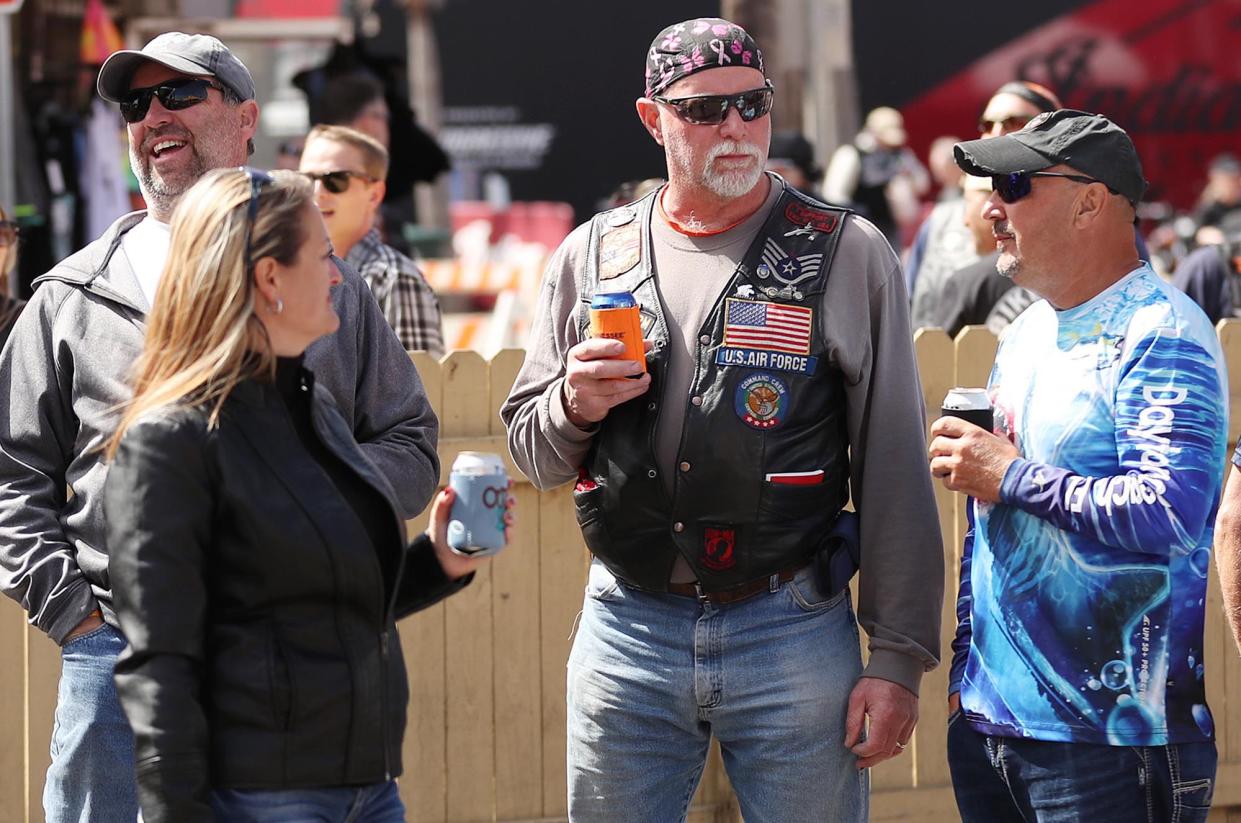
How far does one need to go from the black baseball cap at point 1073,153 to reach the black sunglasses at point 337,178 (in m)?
2.84

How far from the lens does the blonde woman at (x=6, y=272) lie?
4.68m

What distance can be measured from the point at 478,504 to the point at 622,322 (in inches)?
24.7

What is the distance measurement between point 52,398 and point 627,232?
4.07 ft

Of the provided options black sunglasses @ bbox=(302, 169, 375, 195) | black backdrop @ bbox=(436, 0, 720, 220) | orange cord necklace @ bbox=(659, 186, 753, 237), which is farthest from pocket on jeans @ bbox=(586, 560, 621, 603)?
black backdrop @ bbox=(436, 0, 720, 220)

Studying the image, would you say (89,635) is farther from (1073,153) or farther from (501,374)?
(1073,153)

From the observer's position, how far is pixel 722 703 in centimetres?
332

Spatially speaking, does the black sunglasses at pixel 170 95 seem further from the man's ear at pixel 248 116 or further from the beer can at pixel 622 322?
the beer can at pixel 622 322

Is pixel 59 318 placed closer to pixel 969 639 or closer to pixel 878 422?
pixel 878 422

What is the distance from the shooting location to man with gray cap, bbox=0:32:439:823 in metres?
3.28

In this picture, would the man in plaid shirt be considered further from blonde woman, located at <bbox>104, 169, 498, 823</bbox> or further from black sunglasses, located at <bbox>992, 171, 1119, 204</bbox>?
blonde woman, located at <bbox>104, 169, 498, 823</bbox>

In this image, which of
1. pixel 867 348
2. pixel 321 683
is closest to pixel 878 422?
pixel 867 348

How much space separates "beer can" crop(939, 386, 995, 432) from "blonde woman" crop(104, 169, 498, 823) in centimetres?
124

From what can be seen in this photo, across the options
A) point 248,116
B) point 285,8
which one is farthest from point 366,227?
point 285,8

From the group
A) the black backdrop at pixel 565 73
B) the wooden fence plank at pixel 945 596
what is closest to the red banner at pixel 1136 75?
the black backdrop at pixel 565 73
